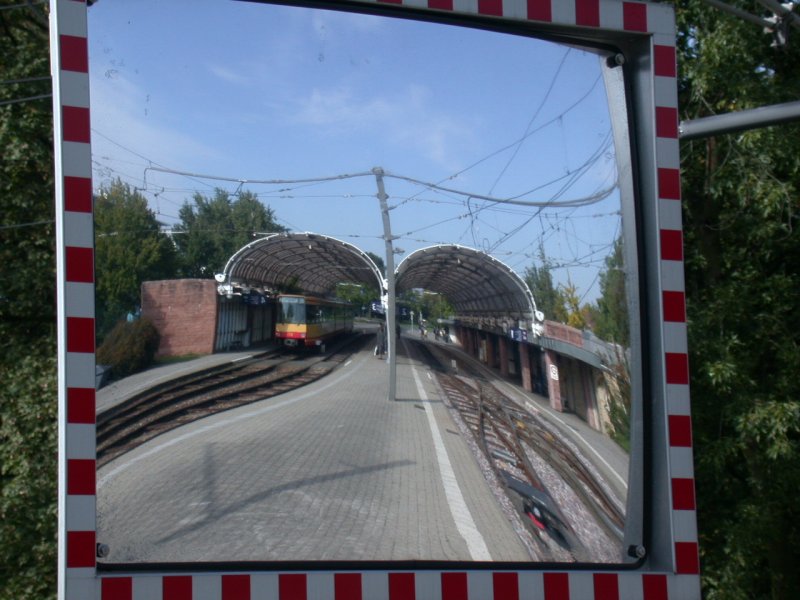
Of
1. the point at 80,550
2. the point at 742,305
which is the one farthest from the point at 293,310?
the point at 742,305

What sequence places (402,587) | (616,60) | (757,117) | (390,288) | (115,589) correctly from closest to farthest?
(115,589) → (402,587) → (616,60) → (390,288) → (757,117)

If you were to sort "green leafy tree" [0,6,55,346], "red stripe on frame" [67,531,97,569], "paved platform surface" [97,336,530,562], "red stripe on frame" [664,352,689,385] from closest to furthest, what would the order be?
"red stripe on frame" [67,531,97,569] → "paved platform surface" [97,336,530,562] → "red stripe on frame" [664,352,689,385] → "green leafy tree" [0,6,55,346]

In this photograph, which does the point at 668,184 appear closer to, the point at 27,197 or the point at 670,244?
the point at 670,244

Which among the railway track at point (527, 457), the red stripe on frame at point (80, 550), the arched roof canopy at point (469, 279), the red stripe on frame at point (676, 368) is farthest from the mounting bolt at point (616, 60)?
the red stripe on frame at point (80, 550)

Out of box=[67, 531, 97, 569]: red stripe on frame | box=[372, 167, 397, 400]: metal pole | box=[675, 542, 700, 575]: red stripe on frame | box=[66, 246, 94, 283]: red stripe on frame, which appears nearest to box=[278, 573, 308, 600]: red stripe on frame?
box=[67, 531, 97, 569]: red stripe on frame

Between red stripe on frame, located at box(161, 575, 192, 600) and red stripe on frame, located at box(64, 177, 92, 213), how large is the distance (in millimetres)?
1141

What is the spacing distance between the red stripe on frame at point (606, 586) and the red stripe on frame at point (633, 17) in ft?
6.07

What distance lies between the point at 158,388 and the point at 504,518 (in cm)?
126

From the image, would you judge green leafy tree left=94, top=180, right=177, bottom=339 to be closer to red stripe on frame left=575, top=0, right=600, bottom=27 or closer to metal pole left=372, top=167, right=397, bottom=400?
metal pole left=372, top=167, right=397, bottom=400

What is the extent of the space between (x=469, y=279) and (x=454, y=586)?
1.16 metres

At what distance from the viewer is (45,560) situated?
17.4 ft

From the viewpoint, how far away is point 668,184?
238 centimetres

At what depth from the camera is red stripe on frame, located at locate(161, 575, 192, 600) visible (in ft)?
6.70

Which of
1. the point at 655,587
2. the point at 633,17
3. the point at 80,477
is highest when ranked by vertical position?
the point at 633,17
